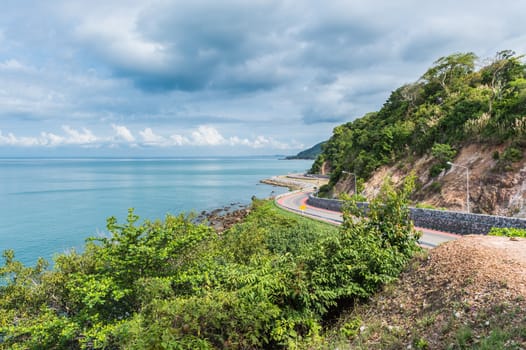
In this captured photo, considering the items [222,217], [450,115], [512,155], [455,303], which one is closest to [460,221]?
[512,155]

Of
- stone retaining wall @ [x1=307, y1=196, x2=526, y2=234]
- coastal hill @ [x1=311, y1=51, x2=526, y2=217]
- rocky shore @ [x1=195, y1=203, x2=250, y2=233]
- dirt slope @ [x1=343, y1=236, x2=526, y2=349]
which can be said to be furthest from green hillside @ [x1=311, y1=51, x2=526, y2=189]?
dirt slope @ [x1=343, y1=236, x2=526, y2=349]

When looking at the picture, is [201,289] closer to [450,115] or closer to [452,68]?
[450,115]

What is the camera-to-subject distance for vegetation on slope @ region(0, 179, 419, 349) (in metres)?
7.65

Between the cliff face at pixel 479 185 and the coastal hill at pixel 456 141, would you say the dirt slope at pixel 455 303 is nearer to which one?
the coastal hill at pixel 456 141

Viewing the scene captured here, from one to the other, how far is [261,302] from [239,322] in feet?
2.32

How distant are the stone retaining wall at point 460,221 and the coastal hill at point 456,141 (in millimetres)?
4275

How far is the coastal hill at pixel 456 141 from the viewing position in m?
31.3

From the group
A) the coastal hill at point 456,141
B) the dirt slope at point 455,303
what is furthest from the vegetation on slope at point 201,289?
the coastal hill at point 456,141

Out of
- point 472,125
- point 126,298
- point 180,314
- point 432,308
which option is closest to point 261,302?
point 180,314

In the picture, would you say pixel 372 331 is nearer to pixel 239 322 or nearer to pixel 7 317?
pixel 239 322

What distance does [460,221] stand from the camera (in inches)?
950

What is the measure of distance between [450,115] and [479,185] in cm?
1480

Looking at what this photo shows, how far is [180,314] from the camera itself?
7.53 meters

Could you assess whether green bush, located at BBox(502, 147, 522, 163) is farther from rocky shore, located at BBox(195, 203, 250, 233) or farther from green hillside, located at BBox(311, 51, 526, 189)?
rocky shore, located at BBox(195, 203, 250, 233)
